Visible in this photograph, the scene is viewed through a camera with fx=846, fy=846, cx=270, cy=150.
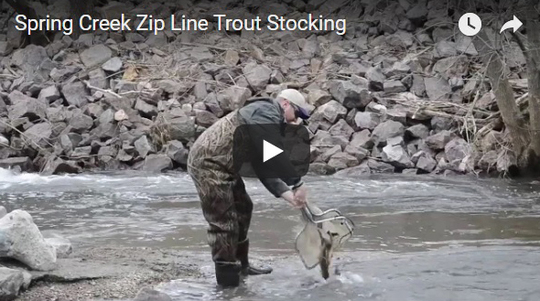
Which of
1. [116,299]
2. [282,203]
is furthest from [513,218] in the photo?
[116,299]

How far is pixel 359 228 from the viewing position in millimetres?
8125

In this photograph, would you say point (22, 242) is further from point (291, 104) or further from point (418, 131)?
point (418, 131)

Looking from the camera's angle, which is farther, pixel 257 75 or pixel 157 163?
pixel 257 75

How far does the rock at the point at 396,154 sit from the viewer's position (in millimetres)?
12500

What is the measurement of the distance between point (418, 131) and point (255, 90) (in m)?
3.39

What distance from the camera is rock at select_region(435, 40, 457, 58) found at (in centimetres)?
1568

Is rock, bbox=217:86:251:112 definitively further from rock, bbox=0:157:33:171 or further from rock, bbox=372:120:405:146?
rock, bbox=0:157:33:171

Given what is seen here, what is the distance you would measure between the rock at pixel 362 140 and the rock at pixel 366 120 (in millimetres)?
140

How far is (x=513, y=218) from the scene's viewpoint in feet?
28.3

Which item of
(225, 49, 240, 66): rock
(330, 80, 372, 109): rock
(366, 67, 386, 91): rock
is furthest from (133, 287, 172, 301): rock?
(225, 49, 240, 66): rock

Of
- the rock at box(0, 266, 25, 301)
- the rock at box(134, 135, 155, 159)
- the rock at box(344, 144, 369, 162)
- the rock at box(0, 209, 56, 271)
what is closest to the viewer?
the rock at box(0, 266, 25, 301)

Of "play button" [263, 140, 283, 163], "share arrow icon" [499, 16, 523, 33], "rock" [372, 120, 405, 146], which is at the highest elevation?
"share arrow icon" [499, 16, 523, 33]

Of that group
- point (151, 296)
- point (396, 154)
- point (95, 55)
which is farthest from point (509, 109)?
point (95, 55)

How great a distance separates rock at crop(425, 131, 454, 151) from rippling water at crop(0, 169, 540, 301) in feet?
3.08
